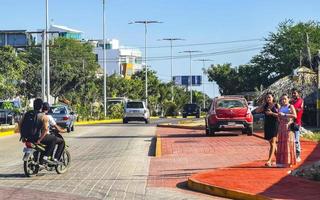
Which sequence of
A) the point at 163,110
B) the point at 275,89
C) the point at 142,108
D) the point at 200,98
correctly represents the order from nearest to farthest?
the point at 275,89
the point at 142,108
the point at 163,110
the point at 200,98

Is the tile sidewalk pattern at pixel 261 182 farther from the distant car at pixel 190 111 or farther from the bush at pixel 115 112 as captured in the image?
the distant car at pixel 190 111

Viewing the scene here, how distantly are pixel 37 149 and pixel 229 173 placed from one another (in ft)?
13.9

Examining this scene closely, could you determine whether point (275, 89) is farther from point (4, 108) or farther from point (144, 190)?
point (144, 190)

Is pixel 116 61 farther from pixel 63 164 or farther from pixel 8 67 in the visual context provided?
pixel 63 164

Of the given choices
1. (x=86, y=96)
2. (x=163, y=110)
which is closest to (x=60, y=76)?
(x=86, y=96)

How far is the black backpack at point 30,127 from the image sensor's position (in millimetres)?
14930

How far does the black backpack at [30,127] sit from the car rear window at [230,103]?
13752 mm

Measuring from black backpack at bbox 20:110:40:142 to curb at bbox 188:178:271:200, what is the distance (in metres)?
3.77

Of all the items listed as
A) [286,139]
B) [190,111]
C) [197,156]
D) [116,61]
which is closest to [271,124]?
[286,139]

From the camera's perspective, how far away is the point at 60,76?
74.1 metres

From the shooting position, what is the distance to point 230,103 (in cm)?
2816

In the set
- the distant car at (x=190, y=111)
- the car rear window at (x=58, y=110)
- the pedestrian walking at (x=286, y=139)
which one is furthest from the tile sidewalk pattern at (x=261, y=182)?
the distant car at (x=190, y=111)

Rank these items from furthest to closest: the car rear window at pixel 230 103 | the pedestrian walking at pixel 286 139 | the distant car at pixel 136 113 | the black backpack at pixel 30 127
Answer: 1. the distant car at pixel 136 113
2. the car rear window at pixel 230 103
3. the pedestrian walking at pixel 286 139
4. the black backpack at pixel 30 127

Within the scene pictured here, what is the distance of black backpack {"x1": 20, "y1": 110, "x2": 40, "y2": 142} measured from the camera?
14.9m
